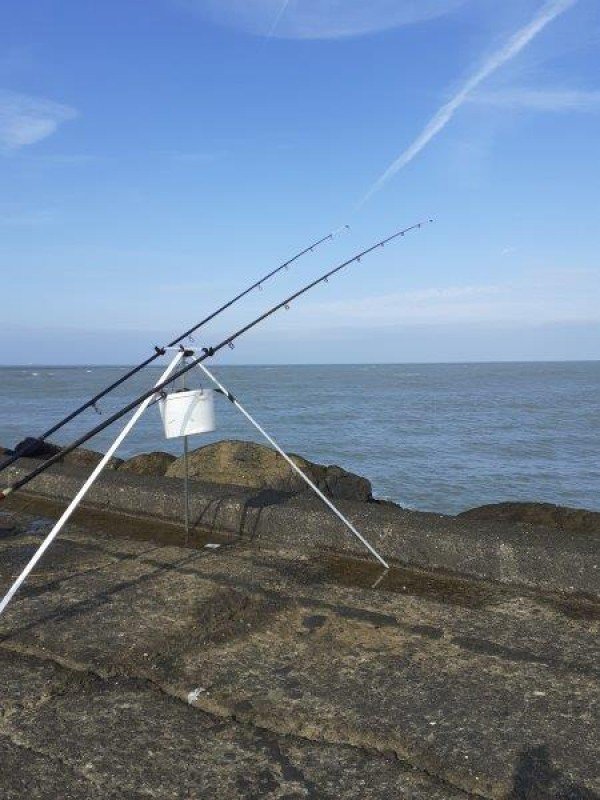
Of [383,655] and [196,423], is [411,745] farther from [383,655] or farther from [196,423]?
[196,423]

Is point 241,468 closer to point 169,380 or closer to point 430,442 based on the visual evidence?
point 169,380

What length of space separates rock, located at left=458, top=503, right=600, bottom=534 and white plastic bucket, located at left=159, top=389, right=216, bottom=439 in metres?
4.32

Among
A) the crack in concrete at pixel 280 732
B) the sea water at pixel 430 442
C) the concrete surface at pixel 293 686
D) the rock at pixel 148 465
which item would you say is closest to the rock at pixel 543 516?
the sea water at pixel 430 442

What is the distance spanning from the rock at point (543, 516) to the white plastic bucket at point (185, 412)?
14.2ft

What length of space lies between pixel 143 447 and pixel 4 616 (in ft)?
58.1

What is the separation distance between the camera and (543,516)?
8.05 metres

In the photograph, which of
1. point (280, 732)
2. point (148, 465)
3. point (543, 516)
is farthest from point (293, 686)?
point (148, 465)

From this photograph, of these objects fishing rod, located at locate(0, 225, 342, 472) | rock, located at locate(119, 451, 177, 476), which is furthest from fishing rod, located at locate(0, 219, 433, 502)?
rock, located at locate(119, 451, 177, 476)

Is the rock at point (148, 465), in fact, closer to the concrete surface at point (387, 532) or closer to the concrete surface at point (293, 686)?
the concrete surface at point (387, 532)

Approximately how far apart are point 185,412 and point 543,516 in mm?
5410

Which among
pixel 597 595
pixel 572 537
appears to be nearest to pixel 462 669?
pixel 597 595

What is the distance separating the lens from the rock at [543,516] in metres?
7.58

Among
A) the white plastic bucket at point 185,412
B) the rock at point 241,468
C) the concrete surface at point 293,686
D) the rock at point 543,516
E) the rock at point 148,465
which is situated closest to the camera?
the concrete surface at point 293,686

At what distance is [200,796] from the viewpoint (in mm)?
1964
